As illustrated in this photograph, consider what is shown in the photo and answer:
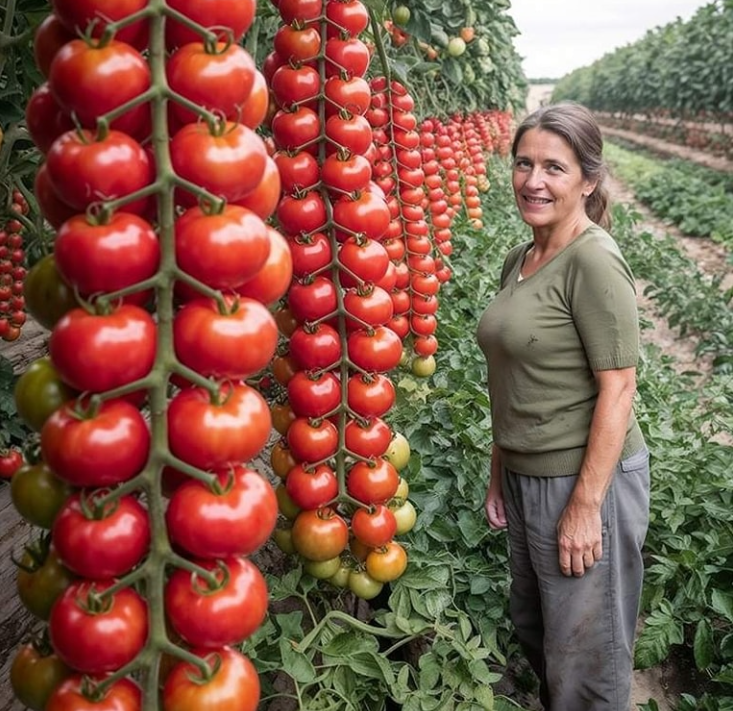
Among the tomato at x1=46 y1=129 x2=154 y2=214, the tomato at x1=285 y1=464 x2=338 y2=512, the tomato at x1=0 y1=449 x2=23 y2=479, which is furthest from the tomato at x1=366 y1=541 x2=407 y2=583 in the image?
the tomato at x1=0 y1=449 x2=23 y2=479

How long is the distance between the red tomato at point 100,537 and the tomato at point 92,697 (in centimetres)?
12

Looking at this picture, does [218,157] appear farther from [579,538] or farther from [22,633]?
[22,633]

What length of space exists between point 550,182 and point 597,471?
72cm

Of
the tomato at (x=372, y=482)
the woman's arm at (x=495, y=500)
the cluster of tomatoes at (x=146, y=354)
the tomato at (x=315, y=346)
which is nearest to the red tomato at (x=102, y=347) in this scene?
the cluster of tomatoes at (x=146, y=354)

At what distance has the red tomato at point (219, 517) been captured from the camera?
79 cm

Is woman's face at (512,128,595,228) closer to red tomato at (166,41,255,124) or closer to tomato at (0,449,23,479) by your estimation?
red tomato at (166,41,255,124)

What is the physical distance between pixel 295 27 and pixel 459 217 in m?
4.15

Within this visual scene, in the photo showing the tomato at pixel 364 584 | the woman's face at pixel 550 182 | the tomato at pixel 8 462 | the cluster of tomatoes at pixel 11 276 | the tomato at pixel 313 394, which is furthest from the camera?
the cluster of tomatoes at pixel 11 276

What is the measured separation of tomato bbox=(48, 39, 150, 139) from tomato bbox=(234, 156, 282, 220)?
17 centimetres

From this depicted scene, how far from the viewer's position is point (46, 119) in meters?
0.84

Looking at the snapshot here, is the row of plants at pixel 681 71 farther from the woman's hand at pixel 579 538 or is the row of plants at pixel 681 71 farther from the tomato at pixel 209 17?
the tomato at pixel 209 17

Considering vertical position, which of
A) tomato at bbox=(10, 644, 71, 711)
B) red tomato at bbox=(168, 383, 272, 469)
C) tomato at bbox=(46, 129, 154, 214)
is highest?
tomato at bbox=(46, 129, 154, 214)

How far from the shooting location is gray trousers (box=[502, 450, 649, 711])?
1.82m

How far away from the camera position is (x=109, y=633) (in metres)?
0.75
